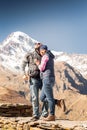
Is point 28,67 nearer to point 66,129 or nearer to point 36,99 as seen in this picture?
point 36,99

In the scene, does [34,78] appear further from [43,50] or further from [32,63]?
[43,50]

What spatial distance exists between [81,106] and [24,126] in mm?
122110

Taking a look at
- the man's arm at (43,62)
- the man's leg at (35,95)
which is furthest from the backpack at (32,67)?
the man's arm at (43,62)

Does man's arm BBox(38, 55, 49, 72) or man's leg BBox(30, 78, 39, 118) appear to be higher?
man's arm BBox(38, 55, 49, 72)

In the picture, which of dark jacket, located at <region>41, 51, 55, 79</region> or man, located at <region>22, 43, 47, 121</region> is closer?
dark jacket, located at <region>41, 51, 55, 79</region>

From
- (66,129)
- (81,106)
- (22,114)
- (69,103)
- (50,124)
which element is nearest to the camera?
(66,129)

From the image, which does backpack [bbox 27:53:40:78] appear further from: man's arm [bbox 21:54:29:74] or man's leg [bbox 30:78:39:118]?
man's leg [bbox 30:78:39:118]

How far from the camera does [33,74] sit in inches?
394

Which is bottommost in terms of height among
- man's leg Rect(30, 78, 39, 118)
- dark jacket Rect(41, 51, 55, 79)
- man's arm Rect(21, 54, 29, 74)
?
man's leg Rect(30, 78, 39, 118)

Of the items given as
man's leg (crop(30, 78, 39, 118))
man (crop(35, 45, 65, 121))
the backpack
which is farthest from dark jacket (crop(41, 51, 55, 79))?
man's leg (crop(30, 78, 39, 118))

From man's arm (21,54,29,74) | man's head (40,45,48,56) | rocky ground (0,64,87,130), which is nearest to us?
rocky ground (0,64,87,130)

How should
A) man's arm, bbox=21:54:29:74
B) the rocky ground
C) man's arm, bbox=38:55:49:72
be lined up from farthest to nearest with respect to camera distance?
man's arm, bbox=21:54:29:74 < man's arm, bbox=38:55:49:72 < the rocky ground

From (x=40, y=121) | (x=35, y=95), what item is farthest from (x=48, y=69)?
(x=40, y=121)

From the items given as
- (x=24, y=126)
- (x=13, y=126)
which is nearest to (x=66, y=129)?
(x=24, y=126)
